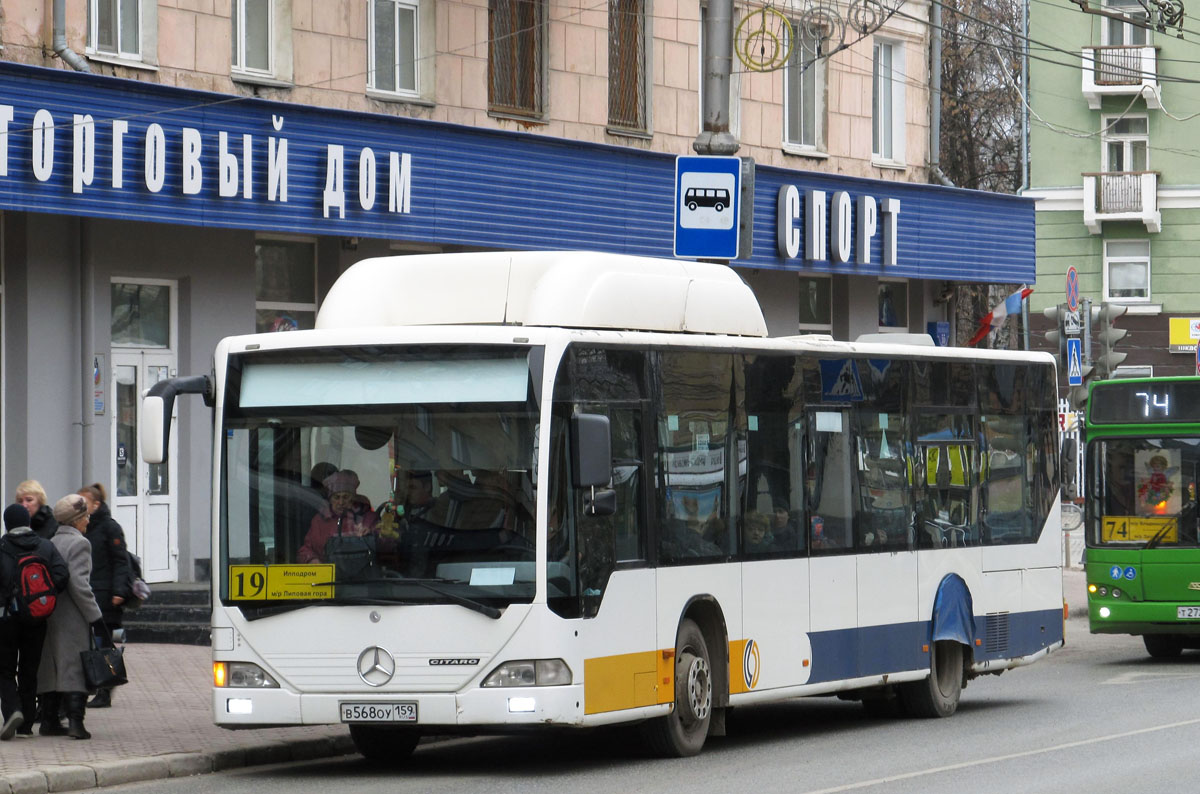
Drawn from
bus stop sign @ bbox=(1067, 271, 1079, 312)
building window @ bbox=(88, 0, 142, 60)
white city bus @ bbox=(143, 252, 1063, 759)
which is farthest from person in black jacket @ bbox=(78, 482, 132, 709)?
bus stop sign @ bbox=(1067, 271, 1079, 312)

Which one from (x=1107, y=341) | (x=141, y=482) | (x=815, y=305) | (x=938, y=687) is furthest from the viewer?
(x=815, y=305)

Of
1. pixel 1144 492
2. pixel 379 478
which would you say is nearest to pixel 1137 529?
pixel 1144 492

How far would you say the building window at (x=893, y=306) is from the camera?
30641mm

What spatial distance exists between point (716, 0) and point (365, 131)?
480cm

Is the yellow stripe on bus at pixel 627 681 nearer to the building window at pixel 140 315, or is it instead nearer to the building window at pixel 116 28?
the building window at pixel 140 315

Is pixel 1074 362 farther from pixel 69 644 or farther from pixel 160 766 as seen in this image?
pixel 160 766

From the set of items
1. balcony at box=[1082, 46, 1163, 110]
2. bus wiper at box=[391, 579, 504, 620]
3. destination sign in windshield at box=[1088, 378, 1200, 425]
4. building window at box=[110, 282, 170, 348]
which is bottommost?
bus wiper at box=[391, 579, 504, 620]

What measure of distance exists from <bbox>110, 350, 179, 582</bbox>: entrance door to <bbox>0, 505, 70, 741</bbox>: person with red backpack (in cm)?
714

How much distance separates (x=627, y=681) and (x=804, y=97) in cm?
1762

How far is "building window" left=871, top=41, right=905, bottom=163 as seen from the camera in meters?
30.0

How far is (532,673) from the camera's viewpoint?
11336mm

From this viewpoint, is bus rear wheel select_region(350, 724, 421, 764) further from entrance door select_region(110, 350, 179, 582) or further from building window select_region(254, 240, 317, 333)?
building window select_region(254, 240, 317, 333)

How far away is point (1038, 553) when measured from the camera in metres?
16.8

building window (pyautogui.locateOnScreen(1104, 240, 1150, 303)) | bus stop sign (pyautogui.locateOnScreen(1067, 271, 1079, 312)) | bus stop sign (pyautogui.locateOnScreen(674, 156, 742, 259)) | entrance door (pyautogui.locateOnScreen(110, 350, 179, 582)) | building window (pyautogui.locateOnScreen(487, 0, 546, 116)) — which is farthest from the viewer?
building window (pyautogui.locateOnScreen(1104, 240, 1150, 303))
